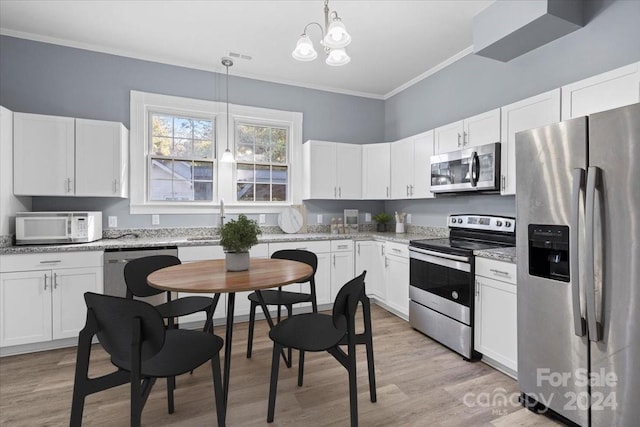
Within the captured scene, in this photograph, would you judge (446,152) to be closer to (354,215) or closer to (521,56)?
(521,56)

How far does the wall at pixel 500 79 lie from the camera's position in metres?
2.30

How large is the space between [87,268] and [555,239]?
3691 millimetres

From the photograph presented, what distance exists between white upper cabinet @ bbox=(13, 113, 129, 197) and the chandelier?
7.51 ft

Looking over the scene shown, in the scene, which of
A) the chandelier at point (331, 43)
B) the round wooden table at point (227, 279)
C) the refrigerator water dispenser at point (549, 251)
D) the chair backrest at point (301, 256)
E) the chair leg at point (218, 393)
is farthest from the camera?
the chair backrest at point (301, 256)

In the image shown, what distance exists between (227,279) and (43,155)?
255 centimetres

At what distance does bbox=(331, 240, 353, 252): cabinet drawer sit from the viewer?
3.87m

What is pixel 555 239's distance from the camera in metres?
1.86

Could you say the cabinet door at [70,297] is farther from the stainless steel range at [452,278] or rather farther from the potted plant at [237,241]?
the stainless steel range at [452,278]

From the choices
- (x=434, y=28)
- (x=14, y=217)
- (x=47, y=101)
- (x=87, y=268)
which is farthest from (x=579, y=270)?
(x=47, y=101)

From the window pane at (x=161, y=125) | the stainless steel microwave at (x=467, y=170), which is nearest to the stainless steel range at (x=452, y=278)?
the stainless steel microwave at (x=467, y=170)

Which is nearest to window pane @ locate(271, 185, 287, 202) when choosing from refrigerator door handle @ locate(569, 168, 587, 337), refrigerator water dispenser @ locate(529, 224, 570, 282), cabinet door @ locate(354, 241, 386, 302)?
cabinet door @ locate(354, 241, 386, 302)

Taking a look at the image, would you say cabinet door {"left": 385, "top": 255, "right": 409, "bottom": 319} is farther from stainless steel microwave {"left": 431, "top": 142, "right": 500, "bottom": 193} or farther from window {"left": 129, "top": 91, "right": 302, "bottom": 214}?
window {"left": 129, "top": 91, "right": 302, "bottom": 214}

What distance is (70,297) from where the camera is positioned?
288cm

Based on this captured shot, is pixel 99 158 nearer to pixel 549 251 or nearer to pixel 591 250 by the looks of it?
pixel 549 251
